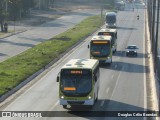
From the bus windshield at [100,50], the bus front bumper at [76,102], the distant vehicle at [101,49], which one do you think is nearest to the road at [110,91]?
the bus front bumper at [76,102]

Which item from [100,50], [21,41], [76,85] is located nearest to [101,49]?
[100,50]

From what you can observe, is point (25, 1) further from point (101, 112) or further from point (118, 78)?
point (101, 112)

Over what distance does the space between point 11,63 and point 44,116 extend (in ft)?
82.2

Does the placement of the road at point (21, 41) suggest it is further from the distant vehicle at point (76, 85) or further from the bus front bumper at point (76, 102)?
the bus front bumper at point (76, 102)

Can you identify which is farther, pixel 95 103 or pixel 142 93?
pixel 142 93

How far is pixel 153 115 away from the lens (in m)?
30.3

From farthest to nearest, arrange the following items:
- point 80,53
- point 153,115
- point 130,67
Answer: point 80,53 → point 130,67 → point 153,115

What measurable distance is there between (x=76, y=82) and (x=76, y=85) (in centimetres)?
22

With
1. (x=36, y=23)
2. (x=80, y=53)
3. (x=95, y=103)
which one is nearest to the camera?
(x=95, y=103)

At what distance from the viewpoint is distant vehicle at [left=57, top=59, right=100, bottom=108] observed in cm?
3108

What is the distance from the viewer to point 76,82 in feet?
103

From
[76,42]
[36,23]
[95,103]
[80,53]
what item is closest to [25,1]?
[36,23]

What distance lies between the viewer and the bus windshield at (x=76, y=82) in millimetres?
31156

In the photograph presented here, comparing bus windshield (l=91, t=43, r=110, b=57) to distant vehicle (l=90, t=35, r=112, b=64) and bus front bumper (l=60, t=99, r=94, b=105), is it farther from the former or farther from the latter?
bus front bumper (l=60, t=99, r=94, b=105)
